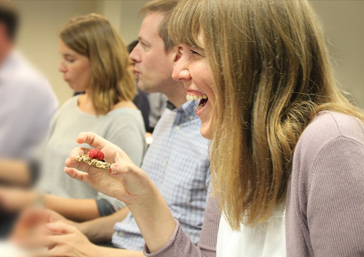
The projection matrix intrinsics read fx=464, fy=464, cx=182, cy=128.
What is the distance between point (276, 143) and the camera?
777mm

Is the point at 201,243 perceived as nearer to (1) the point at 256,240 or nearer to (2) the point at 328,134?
(1) the point at 256,240

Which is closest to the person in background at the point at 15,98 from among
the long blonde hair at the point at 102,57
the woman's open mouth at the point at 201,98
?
the woman's open mouth at the point at 201,98

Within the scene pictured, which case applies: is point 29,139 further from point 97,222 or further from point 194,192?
point 97,222

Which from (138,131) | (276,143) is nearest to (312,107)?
(276,143)

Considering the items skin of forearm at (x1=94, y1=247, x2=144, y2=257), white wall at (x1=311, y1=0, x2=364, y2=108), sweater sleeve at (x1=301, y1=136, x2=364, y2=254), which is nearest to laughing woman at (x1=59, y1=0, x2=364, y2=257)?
sweater sleeve at (x1=301, y1=136, x2=364, y2=254)

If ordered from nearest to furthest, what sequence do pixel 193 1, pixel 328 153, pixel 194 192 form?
pixel 328 153 → pixel 193 1 → pixel 194 192

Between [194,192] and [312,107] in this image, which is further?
[194,192]

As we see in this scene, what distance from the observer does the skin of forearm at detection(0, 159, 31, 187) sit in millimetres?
89

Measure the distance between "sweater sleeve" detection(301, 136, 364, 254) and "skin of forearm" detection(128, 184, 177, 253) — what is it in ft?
1.29

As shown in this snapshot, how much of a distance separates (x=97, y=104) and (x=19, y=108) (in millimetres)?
1696

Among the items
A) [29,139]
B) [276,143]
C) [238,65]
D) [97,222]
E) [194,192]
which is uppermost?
[29,139]

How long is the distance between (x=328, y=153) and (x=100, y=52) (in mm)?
1256

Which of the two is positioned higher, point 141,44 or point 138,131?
point 141,44

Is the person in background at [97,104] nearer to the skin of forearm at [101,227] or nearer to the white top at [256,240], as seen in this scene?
the skin of forearm at [101,227]
